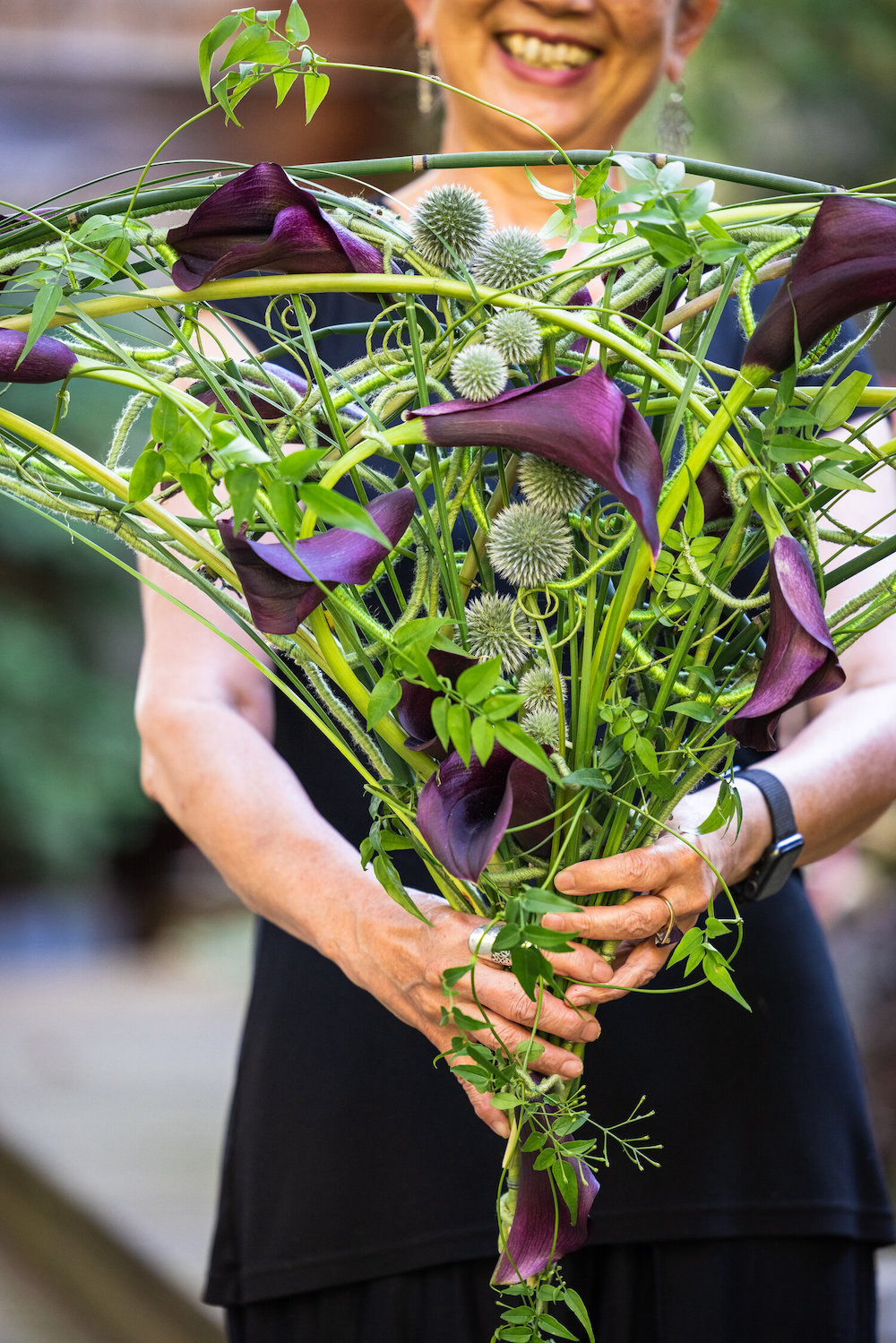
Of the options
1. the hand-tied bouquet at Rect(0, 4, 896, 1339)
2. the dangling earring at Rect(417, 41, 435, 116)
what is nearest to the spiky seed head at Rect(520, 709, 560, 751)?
the hand-tied bouquet at Rect(0, 4, 896, 1339)

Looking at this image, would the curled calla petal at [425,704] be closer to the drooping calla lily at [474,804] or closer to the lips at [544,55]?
the drooping calla lily at [474,804]

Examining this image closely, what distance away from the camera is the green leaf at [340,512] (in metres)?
0.28

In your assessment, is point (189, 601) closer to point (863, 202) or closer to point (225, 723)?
point (225, 723)

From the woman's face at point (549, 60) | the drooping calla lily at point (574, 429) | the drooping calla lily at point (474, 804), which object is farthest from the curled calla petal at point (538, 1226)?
the woman's face at point (549, 60)

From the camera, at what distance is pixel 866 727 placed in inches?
27.7

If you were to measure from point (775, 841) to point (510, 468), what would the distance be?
11.0 inches

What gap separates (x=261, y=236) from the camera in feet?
1.18

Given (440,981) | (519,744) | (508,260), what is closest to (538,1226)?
(440,981)

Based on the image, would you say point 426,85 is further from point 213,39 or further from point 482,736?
point 482,736

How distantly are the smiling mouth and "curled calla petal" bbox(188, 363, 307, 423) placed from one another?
1.45ft

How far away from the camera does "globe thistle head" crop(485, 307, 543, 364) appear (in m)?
0.35

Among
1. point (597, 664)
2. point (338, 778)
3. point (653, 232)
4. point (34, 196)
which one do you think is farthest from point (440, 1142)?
point (34, 196)

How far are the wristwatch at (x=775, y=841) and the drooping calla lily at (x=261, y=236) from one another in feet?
1.08

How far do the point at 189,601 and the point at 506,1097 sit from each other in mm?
395
